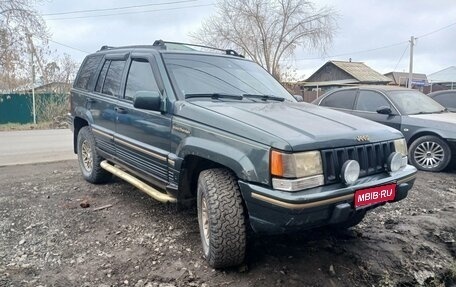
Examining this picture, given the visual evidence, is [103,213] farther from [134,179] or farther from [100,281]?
[100,281]

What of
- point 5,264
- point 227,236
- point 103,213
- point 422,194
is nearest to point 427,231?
point 422,194

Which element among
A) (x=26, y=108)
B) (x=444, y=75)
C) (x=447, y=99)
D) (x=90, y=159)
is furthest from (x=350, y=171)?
(x=444, y=75)

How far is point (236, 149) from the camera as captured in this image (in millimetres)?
2811

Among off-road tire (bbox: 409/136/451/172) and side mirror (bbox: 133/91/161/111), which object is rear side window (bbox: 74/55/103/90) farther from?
off-road tire (bbox: 409/136/451/172)

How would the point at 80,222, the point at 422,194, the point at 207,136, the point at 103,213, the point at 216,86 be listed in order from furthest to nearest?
the point at 422,194 < the point at 103,213 < the point at 80,222 < the point at 216,86 < the point at 207,136

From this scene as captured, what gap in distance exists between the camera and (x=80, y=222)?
162 inches

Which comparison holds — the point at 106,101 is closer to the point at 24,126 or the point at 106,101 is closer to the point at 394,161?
the point at 394,161

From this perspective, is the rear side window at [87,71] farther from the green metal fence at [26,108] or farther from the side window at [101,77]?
the green metal fence at [26,108]

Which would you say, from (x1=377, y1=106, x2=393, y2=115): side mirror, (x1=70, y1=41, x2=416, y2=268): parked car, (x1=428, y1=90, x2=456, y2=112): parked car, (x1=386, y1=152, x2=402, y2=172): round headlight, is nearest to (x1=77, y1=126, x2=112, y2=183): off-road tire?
(x1=70, y1=41, x2=416, y2=268): parked car

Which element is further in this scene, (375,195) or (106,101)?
(106,101)

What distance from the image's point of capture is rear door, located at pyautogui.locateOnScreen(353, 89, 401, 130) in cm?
720

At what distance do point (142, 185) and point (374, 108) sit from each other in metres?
5.33

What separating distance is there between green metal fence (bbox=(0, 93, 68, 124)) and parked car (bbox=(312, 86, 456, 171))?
14469 millimetres

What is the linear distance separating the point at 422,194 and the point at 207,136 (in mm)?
3778
